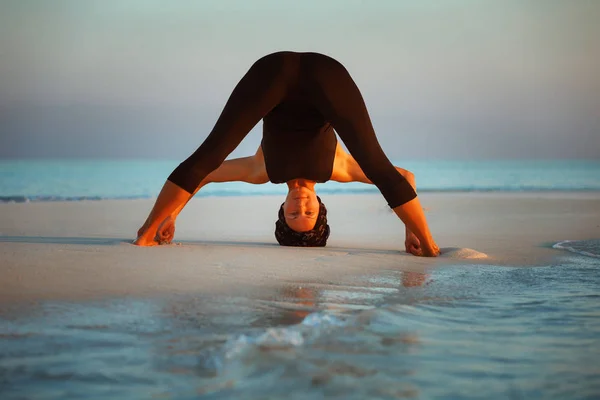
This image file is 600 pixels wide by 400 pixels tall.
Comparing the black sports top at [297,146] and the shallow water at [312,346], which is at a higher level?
the black sports top at [297,146]

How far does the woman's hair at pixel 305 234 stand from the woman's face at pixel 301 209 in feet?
0.15

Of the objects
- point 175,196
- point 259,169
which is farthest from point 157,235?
point 259,169

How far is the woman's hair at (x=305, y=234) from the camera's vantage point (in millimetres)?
3693

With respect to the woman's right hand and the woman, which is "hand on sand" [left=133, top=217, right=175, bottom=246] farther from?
the woman's right hand

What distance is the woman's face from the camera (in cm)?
348

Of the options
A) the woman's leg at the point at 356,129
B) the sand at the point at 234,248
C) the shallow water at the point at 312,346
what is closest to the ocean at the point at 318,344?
the shallow water at the point at 312,346

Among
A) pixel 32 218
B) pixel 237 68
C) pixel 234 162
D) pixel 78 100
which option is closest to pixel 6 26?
pixel 78 100

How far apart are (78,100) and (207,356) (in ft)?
44.8

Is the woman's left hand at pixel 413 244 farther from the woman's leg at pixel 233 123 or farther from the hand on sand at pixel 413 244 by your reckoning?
the woman's leg at pixel 233 123

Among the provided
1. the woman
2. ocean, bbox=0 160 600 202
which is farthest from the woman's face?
ocean, bbox=0 160 600 202

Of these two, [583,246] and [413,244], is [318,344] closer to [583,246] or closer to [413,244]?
[413,244]

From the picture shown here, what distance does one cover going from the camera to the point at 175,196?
3.21 metres

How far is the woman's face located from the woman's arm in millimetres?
182

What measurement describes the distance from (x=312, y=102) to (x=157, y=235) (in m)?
0.98
